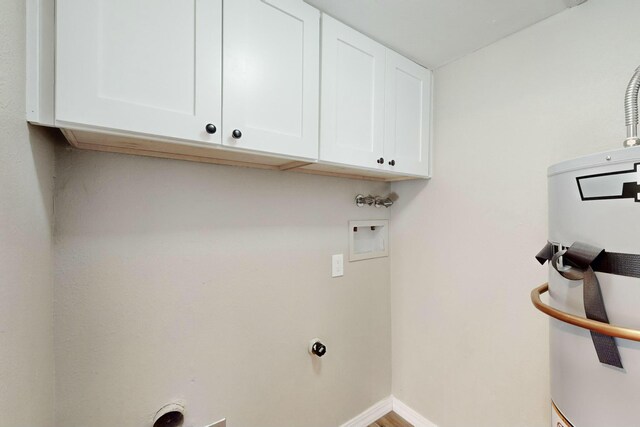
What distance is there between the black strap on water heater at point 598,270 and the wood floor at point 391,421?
160 cm

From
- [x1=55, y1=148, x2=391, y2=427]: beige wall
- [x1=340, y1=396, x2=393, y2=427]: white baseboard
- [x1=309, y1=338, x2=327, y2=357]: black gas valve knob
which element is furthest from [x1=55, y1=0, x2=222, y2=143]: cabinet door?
[x1=340, y1=396, x2=393, y2=427]: white baseboard

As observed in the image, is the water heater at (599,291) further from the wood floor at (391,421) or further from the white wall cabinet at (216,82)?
the wood floor at (391,421)

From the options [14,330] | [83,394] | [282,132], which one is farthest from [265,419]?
[282,132]

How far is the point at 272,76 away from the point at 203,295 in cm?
98

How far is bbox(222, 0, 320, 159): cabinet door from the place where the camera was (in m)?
0.92

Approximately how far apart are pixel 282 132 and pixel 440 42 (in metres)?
1.02

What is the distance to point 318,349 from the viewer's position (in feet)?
4.73

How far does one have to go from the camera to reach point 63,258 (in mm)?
904

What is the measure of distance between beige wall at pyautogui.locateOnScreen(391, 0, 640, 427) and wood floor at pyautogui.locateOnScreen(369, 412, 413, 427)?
127mm

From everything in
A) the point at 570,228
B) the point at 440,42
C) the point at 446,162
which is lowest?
the point at 570,228

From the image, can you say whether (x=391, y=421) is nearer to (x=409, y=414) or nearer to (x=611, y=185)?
(x=409, y=414)

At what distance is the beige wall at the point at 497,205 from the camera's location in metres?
1.07

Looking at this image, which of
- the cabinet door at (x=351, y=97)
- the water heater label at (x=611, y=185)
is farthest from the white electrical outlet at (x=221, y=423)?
the water heater label at (x=611, y=185)

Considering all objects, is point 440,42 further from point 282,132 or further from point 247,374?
point 247,374
